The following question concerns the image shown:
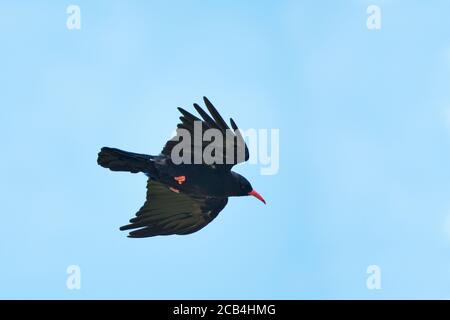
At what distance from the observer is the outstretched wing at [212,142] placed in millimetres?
18172

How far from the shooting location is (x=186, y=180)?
64.2ft

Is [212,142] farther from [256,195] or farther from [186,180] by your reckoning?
[256,195]

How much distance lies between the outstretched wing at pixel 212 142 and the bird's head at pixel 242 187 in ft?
1.53

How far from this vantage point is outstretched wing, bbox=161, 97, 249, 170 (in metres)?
18.2

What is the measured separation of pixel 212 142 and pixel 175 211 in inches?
120

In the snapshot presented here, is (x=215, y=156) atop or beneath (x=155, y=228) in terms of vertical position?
atop

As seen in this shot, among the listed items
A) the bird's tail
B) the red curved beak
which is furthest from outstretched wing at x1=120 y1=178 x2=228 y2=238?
the bird's tail

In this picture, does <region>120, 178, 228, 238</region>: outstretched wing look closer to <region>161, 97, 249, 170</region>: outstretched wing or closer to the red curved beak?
the red curved beak

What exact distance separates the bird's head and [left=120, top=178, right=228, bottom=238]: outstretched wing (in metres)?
1.18

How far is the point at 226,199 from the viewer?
21219mm

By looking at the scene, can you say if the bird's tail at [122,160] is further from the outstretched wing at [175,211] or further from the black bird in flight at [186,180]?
the outstretched wing at [175,211]
